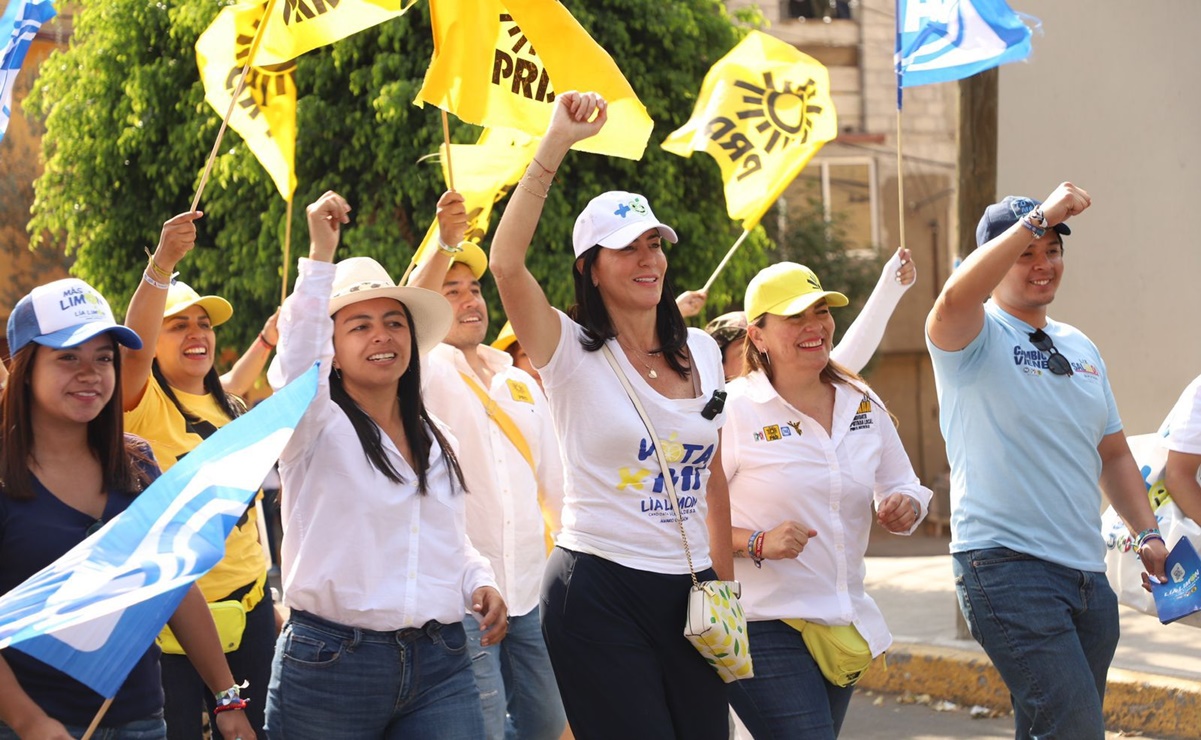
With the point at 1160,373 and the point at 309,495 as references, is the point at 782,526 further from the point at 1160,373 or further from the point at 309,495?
the point at 1160,373

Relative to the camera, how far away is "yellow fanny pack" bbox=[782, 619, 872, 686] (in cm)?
475

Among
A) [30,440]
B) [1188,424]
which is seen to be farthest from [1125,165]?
[30,440]

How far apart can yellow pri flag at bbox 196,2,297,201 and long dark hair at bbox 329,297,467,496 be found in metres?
1.79

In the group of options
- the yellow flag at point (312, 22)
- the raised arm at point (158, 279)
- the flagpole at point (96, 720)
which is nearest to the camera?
the flagpole at point (96, 720)

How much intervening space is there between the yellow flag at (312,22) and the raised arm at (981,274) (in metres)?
2.39

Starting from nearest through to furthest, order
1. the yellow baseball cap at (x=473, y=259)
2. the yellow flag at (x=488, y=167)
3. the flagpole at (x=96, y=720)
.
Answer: the flagpole at (x=96, y=720)
the yellow baseball cap at (x=473, y=259)
the yellow flag at (x=488, y=167)

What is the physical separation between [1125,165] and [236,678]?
10163 mm

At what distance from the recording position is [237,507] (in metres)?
3.17

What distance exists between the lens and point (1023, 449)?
4.80 metres

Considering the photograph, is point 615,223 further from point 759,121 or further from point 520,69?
point 759,121

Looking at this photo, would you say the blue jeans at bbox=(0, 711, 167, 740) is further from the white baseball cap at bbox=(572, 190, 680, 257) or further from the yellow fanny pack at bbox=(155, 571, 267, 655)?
the white baseball cap at bbox=(572, 190, 680, 257)

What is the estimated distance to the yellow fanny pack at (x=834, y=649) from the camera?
4.75 m

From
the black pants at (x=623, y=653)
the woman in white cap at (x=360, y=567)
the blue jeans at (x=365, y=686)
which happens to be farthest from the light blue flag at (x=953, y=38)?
the blue jeans at (x=365, y=686)

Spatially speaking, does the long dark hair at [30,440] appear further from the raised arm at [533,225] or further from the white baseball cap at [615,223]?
the white baseball cap at [615,223]
